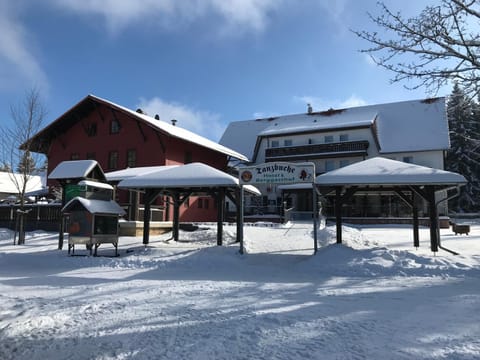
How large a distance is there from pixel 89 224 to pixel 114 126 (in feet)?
57.2

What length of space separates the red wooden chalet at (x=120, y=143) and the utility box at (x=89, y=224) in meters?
10.9

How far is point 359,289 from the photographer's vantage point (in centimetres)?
800

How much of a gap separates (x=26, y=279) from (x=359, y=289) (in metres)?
7.78

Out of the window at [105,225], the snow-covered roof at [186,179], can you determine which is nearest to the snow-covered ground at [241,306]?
the window at [105,225]

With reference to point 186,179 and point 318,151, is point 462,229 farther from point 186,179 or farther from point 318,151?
point 318,151

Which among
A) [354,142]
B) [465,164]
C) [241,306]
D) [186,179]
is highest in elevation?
[354,142]

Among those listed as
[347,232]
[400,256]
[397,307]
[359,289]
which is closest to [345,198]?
[400,256]

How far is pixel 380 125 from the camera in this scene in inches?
1444

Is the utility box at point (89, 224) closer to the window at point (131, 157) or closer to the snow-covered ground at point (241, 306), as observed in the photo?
the snow-covered ground at point (241, 306)

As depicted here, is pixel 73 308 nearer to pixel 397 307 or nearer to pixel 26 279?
pixel 26 279

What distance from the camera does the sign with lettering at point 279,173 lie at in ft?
39.9

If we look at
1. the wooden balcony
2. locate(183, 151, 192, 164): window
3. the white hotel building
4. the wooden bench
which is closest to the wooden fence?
locate(183, 151, 192, 164): window

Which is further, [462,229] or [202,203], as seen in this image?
[202,203]

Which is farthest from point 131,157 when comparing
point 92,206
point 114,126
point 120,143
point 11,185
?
point 11,185
